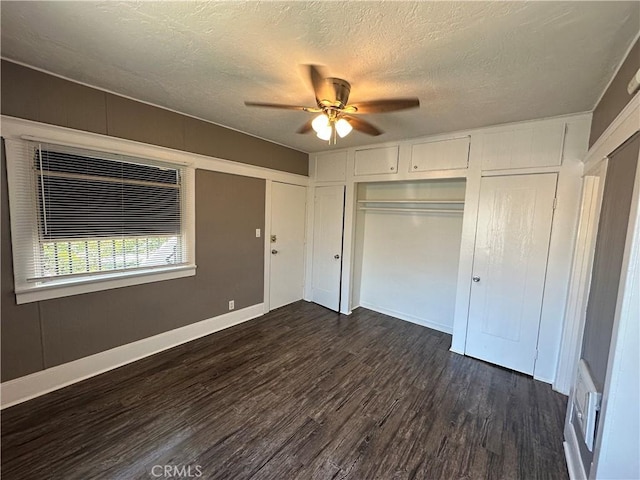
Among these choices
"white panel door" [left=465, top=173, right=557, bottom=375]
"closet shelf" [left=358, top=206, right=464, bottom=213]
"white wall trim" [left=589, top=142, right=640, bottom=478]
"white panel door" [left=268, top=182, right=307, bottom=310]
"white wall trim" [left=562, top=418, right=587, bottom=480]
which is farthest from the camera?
"white panel door" [left=268, top=182, right=307, bottom=310]

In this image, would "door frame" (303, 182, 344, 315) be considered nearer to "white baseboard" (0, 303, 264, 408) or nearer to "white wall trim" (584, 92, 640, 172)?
"white baseboard" (0, 303, 264, 408)

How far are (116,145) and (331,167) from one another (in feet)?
8.85

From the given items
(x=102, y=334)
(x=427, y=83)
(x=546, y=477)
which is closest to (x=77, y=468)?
(x=102, y=334)

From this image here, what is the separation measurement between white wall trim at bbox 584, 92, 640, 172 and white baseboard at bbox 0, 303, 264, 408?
383cm

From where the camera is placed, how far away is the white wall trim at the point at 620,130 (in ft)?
4.31

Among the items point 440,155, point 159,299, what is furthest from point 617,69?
point 159,299

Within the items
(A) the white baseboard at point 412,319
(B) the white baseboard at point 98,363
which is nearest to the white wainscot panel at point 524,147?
(A) the white baseboard at point 412,319

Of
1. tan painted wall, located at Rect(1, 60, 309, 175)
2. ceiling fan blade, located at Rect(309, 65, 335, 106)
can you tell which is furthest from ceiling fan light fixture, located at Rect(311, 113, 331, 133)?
tan painted wall, located at Rect(1, 60, 309, 175)

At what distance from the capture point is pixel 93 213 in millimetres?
2373

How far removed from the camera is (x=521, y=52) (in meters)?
1.60

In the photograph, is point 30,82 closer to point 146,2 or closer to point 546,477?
point 146,2

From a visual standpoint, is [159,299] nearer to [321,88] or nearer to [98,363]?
[98,363]

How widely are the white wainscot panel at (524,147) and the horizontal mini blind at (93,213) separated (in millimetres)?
3293

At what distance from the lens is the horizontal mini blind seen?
210 cm
